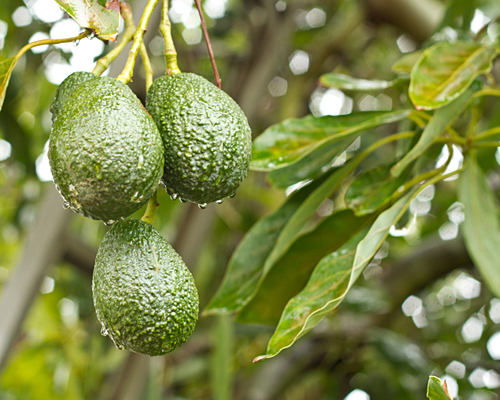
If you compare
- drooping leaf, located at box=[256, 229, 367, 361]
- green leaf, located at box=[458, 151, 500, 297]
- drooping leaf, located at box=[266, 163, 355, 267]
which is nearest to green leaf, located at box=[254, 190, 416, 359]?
drooping leaf, located at box=[256, 229, 367, 361]

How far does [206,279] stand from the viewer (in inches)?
90.8

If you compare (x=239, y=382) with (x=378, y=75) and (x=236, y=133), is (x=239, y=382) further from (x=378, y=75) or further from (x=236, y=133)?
(x=236, y=133)

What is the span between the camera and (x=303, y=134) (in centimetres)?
85

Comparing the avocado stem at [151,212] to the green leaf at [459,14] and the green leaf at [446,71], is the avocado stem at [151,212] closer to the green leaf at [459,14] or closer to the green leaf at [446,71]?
the green leaf at [446,71]

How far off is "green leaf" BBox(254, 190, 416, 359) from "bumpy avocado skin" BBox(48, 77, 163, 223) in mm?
241

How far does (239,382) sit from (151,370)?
2.51ft

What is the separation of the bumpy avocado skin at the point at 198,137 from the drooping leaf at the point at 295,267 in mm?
316

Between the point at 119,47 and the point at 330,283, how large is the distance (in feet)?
1.28

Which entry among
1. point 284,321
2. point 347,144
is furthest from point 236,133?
point 347,144

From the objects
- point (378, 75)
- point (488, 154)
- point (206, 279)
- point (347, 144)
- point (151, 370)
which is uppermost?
point (347, 144)

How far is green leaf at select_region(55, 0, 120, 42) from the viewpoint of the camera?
0.49 meters

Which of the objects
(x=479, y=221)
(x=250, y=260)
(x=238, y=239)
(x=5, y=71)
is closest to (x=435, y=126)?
(x=479, y=221)

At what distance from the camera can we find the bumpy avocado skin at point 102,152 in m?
0.44

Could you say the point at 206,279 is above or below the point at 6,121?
below
